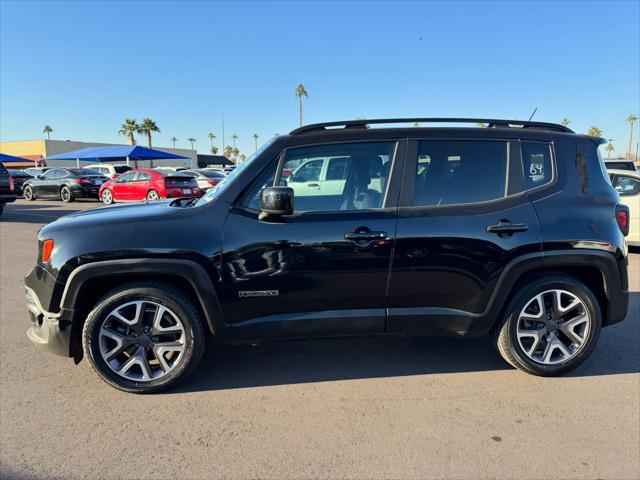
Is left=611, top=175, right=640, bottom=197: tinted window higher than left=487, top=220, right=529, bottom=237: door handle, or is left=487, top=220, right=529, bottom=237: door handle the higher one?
left=611, top=175, right=640, bottom=197: tinted window

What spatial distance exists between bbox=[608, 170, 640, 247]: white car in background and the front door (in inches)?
269

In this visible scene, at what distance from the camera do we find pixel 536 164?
10.7 feet

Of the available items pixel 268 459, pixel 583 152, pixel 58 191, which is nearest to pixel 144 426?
pixel 268 459

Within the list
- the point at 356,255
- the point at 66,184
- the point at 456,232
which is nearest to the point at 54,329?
the point at 356,255

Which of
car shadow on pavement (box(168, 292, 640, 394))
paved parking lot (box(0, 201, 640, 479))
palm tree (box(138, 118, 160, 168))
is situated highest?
palm tree (box(138, 118, 160, 168))

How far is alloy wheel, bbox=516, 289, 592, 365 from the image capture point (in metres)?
3.25

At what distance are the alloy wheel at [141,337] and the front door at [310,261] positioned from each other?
44 cm

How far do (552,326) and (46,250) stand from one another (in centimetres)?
381

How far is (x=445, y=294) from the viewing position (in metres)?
3.11

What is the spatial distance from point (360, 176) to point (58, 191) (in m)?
20.4

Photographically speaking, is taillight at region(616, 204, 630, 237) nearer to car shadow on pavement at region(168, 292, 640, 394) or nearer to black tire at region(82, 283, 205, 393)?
car shadow on pavement at region(168, 292, 640, 394)

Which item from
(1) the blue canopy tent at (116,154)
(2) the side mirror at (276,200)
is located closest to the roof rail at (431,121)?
(2) the side mirror at (276,200)

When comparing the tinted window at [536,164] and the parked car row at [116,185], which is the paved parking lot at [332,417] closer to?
the tinted window at [536,164]

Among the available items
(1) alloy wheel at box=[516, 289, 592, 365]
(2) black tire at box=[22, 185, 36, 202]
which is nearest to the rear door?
(1) alloy wheel at box=[516, 289, 592, 365]
